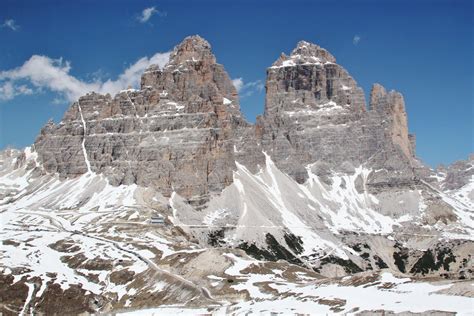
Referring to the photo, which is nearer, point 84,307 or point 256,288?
point 256,288

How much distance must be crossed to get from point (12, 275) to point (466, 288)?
116 metres

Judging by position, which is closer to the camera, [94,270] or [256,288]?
[256,288]

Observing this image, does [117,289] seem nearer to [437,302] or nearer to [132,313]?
[132,313]

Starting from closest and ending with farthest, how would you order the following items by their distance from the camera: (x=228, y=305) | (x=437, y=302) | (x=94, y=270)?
1. (x=437, y=302)
2. (x=228, y=305)
3. (x=94, y=270)

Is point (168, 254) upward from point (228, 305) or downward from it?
upward

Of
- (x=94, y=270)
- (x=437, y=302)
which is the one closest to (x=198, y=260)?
(x=94, y=270)

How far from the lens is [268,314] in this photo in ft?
353

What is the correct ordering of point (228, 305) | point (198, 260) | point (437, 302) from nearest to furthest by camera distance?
point (437, 302) < point (228, 305) < point (198, 260)

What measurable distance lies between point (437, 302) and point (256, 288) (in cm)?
5168

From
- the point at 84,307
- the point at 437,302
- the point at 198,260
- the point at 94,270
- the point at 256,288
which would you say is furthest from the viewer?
the point at 94,270

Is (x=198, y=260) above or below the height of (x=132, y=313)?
above

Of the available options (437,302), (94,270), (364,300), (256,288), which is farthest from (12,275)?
(437,302)

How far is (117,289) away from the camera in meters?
162

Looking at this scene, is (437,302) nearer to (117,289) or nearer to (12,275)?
(117,289)
